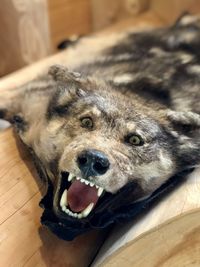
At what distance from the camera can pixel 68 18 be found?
2.84m

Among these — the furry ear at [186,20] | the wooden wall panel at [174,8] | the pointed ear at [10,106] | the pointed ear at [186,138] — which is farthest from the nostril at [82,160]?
the wooden wall panel at [174,8]

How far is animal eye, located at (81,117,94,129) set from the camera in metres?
1.35

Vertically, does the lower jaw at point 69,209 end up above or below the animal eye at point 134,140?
below

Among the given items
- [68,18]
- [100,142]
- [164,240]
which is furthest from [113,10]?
[164,240]

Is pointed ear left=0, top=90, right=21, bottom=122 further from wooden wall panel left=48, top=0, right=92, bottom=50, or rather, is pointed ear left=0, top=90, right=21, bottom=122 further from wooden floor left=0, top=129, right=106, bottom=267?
wooden wall panel left=48, top=0, right=92, bottom=50

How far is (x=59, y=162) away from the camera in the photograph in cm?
133

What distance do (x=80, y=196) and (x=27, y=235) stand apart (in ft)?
0.58

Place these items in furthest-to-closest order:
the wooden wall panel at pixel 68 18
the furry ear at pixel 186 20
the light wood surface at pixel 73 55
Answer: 1. the wooden wall panel at pixel 68 18
2. the furry ear at pixel 186 20
3. the light wood surface at pixel 73 55

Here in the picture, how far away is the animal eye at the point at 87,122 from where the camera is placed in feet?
4.42

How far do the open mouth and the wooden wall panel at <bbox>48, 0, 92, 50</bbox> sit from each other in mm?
1637

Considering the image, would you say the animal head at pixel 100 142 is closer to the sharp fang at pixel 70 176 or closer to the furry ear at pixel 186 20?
the sharp fang at pixel 70 176

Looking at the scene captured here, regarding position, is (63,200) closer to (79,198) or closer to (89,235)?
(79,198)

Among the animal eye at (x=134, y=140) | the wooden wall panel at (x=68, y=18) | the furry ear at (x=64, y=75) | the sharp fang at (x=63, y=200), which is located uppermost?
the furry ear at (x=64, y=75)

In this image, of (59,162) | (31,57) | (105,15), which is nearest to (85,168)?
(59,162)
